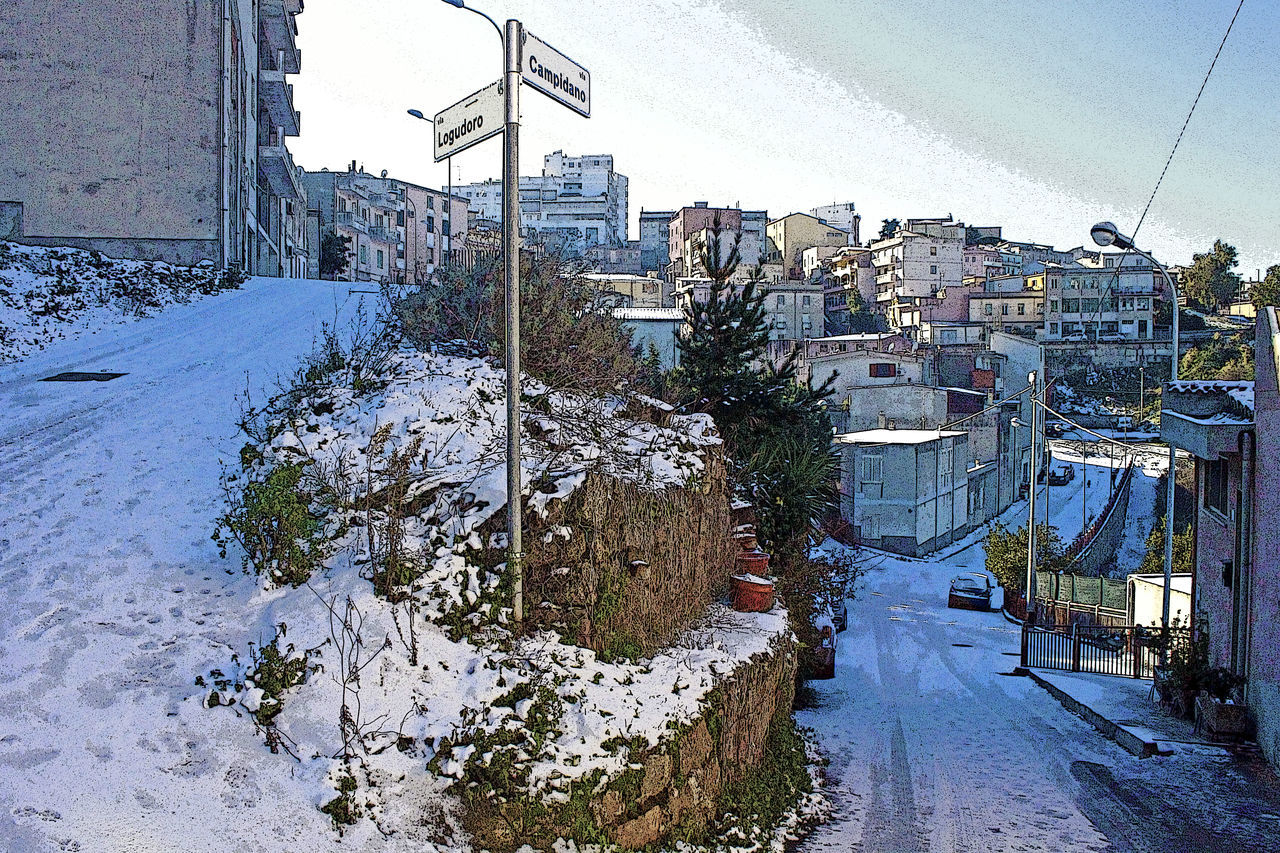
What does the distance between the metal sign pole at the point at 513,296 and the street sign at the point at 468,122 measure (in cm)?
10

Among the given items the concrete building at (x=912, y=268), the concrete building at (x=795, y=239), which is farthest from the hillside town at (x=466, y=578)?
the concrete building at (x=795, y=239)

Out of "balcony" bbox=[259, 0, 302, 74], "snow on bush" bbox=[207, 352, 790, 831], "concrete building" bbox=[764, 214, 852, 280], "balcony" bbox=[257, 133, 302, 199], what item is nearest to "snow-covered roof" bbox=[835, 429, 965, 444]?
"balcony" bbox=[257, 133, 302, 199]

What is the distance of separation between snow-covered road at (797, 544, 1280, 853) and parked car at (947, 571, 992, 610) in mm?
14429

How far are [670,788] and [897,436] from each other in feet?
126

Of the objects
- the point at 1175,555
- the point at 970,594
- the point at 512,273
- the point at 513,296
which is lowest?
the point at 970,594

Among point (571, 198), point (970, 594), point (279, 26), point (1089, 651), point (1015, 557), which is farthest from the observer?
point (571, 198)

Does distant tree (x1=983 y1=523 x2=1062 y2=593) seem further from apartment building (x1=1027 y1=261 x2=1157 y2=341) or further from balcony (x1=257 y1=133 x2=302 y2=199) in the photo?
apartment building (x1=1027 y1=261 x2=1157 y2=341)

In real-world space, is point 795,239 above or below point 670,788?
above

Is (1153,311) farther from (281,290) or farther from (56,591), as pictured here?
(56,591)

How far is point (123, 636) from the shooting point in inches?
242

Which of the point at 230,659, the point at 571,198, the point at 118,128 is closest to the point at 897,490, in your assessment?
the point at 118,128

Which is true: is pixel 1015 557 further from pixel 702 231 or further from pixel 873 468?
pixel 702 231

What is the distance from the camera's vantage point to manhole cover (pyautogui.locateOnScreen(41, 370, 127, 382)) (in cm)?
1191

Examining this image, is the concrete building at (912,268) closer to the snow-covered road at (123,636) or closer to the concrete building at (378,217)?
the concrete building at (378,217)
